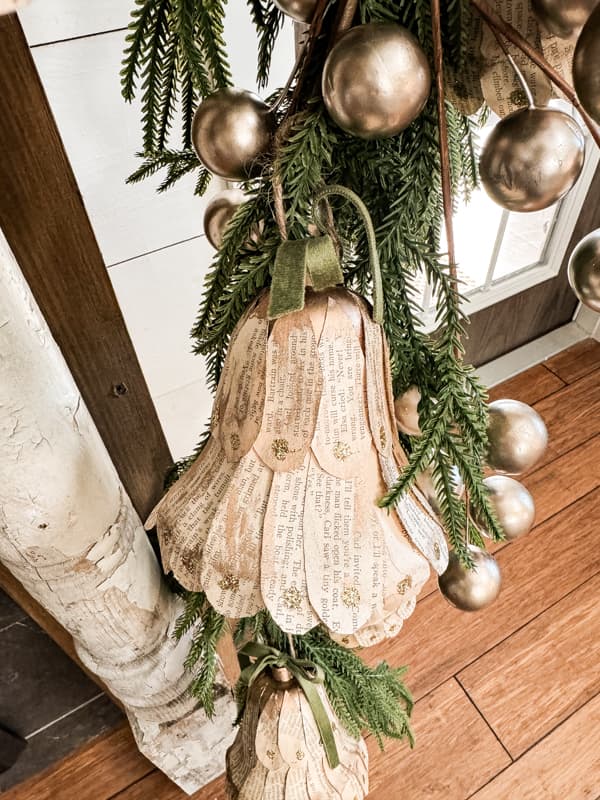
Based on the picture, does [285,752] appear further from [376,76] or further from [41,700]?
[376,76]

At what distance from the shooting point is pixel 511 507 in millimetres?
536

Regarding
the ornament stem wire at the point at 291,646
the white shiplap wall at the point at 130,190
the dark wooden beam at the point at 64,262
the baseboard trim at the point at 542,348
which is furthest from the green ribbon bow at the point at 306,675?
the baseboard trim at the point at 542,348

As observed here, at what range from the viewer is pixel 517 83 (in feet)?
1.05

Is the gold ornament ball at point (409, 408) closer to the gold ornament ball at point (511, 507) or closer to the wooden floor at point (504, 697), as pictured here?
the gold ornament ball at point (511, 507)

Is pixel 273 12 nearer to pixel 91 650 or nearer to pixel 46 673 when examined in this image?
pixel 91 650

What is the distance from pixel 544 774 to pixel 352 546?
2.99 ft

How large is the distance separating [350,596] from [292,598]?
0.04m

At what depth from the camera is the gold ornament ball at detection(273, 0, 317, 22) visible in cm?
30

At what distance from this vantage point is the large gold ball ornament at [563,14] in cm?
26

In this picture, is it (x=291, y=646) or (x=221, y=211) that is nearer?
(x=221, y=211)

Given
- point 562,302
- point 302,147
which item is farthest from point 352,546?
point 562,302

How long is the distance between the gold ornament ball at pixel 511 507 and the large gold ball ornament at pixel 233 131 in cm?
36

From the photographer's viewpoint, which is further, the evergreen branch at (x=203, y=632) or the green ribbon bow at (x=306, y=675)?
the green ribbon bow at (x=306, y=675)

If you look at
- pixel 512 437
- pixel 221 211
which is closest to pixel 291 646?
pixel 512 437
